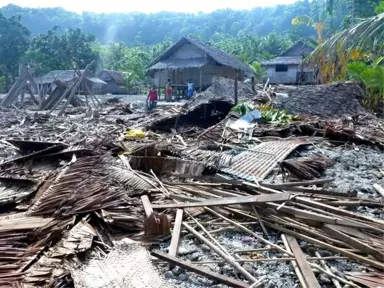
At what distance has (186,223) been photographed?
3633 mm

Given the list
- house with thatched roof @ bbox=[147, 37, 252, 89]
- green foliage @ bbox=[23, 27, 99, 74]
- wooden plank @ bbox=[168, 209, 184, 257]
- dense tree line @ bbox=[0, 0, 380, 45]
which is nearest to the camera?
wooden plank @ bbox=[168, 209, 184, 257]

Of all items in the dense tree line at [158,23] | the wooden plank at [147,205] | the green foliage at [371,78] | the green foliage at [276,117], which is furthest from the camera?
the dense tree line at [158,23]

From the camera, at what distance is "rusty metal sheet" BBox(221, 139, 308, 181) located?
17.5 feet

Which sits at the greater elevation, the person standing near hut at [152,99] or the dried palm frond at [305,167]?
the dried palm frond at [305,167]

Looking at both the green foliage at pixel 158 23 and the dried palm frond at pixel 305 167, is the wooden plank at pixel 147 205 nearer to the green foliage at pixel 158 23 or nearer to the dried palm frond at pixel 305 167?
the dried palm frond at pixel 305 167

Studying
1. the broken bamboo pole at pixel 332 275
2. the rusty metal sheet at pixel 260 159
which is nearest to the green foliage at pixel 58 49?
the rusty metal sheet at pixel 260 159

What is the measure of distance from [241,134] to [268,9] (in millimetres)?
94924

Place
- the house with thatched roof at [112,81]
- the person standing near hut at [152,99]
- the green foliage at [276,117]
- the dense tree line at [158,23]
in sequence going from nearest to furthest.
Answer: the green foliage at [276,117] < the person standing near hut at [152,99] < the house with thatched roof at [112,81] < the dense tree line at [158,23]

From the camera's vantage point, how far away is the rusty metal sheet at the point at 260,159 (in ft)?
17.5

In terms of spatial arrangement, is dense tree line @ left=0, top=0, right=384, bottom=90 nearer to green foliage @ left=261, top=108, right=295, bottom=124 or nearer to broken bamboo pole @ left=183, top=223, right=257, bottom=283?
green foliage @ left=261, top=108, right=295, bottom=124

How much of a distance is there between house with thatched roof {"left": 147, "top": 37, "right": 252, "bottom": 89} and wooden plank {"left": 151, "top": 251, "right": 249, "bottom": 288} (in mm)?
24034

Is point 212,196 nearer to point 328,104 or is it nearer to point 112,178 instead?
point 112,178

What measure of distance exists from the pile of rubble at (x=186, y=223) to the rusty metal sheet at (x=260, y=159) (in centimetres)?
5

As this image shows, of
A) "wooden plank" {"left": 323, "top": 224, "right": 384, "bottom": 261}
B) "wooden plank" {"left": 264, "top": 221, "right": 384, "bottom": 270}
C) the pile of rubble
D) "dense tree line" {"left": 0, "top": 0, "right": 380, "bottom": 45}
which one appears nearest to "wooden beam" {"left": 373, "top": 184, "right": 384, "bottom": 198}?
the pile of rubble
